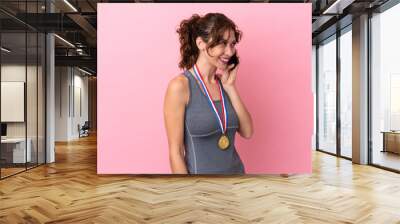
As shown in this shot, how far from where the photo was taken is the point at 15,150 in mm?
7055

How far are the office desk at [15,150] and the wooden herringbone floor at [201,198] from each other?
0.33m

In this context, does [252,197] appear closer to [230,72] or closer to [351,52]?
[230,72]

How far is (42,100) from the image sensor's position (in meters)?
8.28

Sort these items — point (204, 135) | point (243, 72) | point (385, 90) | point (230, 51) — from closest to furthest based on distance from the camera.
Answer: point (204, 135) → point (230, 51) → point (243, 72) → point (385, 90)

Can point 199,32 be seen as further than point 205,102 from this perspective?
Yes

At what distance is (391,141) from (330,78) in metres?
3.33

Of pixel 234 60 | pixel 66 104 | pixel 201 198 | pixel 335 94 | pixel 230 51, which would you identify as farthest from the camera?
pixel 66 104

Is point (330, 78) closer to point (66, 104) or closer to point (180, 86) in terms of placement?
point (180, 86)

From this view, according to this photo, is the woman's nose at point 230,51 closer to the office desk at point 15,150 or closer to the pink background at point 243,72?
the pink background at point 243,72

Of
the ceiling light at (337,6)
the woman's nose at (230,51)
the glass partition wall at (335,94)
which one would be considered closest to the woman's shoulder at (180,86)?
the woman's nose at (230,51)

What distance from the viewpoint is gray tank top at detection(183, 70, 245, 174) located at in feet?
18.1

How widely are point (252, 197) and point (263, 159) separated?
1206 millimetres

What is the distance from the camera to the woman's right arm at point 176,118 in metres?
5.66

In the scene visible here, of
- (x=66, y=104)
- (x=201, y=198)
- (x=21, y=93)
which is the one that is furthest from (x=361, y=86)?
(x=66, y=104)
